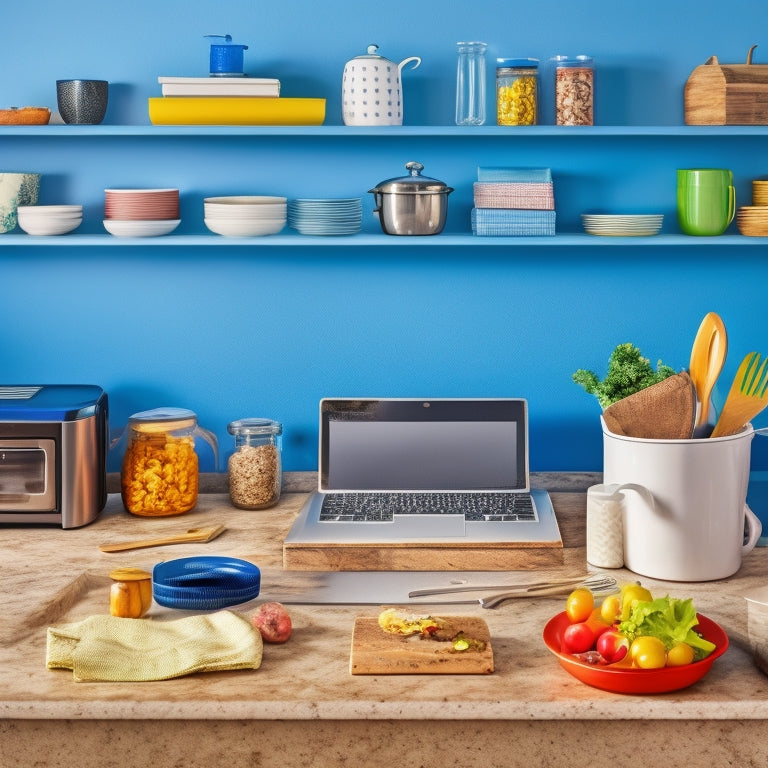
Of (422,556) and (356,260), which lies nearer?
(422,556)

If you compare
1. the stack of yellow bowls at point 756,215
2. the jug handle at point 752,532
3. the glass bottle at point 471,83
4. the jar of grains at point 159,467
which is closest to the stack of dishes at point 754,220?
the stack of yellow bowls at point 756,215

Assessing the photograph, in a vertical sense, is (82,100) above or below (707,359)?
above

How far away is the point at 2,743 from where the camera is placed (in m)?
1.46

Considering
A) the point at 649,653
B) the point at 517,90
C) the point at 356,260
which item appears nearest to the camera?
the point at 649,653

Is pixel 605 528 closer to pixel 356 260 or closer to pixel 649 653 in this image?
pixel 649 653

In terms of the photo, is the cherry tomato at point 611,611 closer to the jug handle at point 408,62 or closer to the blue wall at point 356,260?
the blue wall at point 356,260

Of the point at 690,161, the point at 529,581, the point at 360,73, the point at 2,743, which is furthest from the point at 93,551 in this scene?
the point at 690,161

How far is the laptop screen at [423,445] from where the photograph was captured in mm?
2299

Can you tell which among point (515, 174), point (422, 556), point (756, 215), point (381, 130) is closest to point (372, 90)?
point (381, 130)

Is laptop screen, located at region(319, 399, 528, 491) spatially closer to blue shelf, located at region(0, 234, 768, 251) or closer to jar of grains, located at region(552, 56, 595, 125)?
blue shelf, located at region(0, 234, 768, 251)

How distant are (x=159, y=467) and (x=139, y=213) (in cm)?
56

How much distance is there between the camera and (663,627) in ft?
4.72

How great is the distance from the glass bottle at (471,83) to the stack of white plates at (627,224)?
1.15 ft

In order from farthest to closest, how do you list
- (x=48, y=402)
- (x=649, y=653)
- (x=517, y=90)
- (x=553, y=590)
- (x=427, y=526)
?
(x=517, y=90) < (x=48, y=402) < (x=427, y=526) < (x=553, y=590) < (x=649, y=653)
